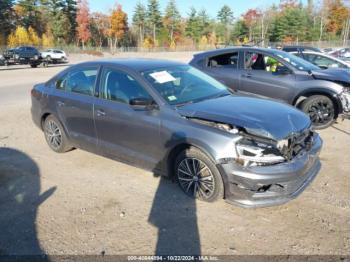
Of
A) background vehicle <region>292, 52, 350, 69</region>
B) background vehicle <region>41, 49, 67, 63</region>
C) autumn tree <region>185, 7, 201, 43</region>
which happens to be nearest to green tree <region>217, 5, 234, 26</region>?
autumn tree <region>185, 7, 201, 43</region>

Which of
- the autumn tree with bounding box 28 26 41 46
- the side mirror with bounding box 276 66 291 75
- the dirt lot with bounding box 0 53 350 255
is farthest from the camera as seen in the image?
the autumn tree with bounding box 28 26 41 46

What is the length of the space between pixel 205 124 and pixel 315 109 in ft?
14.8

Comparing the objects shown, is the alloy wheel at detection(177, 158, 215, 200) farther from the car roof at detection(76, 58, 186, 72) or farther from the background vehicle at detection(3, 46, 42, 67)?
the background vehicle at detection(3, 46, 42, 67)

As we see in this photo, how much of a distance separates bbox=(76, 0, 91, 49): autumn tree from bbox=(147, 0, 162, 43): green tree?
1961 centimetres

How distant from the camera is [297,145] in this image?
405 centimetres

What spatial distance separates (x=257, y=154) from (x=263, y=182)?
30 cm

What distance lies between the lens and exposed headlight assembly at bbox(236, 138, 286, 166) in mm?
3738

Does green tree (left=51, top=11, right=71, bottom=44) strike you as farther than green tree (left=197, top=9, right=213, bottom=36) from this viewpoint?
No

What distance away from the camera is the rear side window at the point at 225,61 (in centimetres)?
871

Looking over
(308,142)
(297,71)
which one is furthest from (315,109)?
(308,142)

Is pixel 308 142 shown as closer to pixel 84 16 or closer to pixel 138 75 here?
pixel 138 75

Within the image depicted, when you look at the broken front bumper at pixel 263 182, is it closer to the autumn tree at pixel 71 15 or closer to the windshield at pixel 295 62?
the windshield at pixel 295 62

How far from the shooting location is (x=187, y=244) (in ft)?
11.3

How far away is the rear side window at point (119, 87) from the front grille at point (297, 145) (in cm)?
182
